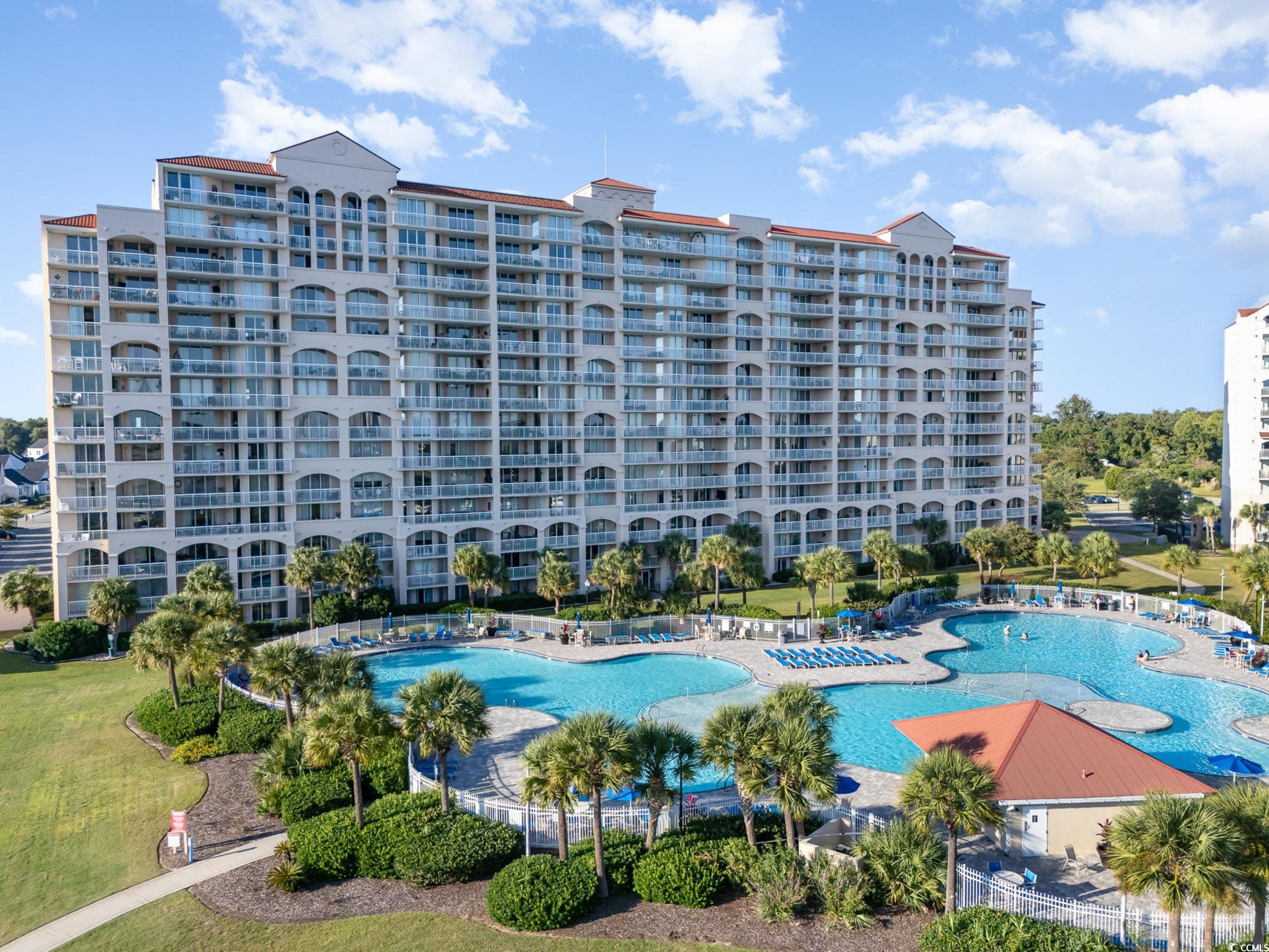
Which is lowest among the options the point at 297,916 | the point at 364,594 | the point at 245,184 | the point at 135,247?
the point at 297,916

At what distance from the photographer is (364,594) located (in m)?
53.5

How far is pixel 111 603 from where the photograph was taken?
151ft

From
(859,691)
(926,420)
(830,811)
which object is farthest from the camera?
(926,420)

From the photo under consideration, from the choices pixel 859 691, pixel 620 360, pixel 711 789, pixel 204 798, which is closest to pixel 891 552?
pixel 859 691

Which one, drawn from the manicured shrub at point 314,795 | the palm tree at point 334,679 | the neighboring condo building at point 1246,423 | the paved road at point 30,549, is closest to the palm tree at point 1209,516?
the neighboring condo building at point 1246,423

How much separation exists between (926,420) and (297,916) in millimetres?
67546

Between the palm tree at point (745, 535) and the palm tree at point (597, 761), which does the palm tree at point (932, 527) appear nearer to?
the palm tree at point (745, 535)

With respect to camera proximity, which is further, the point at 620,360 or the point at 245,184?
the point at 620,360

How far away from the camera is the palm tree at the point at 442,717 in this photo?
23969 millimetres

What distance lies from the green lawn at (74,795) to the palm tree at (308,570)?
31.1 ft

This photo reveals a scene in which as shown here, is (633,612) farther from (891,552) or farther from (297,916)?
(297,916)

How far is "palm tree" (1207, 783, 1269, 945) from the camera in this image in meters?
16.6

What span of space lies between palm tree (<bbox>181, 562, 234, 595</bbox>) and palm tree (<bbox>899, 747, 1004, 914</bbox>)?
38.5m

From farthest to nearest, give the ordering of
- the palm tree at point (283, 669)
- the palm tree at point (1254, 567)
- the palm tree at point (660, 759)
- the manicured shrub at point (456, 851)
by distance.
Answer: the palm tree at point (1254, 567) → the palm tree at point (283, 669) → the manicured shrub at point (456, 851) → the palm tree at point (660, 759)
